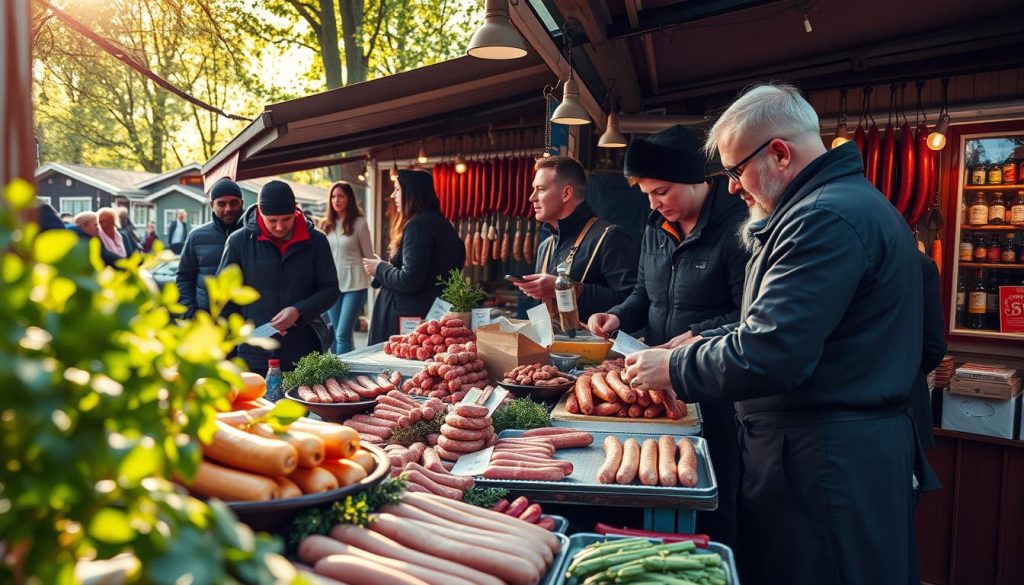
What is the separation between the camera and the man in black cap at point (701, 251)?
3.97m

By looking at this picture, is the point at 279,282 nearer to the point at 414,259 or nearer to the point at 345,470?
the point at 414,259

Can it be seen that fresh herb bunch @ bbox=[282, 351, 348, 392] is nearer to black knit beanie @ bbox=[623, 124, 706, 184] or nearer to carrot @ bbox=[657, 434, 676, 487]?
carrot @ bbox=[657, 434, 676, 487]

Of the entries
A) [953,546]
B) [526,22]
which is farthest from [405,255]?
[953,546]

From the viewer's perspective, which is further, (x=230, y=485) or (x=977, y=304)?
(x=977, y=304)

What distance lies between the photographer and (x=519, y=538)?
1922 millimetres

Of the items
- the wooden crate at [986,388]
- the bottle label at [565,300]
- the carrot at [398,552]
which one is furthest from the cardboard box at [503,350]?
the wooden crate at [986,388]

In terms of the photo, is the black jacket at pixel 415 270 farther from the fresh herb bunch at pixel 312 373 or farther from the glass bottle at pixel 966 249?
the glass bottle at pixel 966 249

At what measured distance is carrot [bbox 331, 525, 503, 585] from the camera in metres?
1.67

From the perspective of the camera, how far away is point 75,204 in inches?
1524

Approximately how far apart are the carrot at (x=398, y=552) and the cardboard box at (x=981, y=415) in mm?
5007

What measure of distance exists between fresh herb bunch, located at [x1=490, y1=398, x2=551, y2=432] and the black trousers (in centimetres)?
101

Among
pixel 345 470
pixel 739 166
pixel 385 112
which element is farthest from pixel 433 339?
pixel 385 112

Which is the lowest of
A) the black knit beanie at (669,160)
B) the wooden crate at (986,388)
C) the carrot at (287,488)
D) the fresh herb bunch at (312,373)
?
the wooden crate at (986,388)

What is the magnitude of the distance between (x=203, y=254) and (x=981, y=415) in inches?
243
